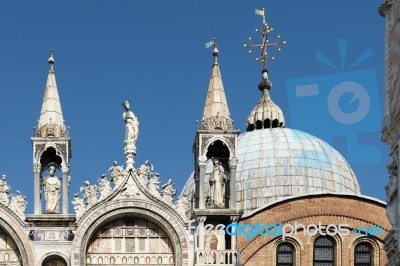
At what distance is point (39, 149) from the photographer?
38.9 metres

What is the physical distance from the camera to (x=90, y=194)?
127ft

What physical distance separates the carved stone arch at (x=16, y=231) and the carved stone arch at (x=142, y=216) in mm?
1613

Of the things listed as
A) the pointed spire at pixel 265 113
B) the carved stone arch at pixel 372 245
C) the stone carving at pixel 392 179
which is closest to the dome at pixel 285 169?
the pointed spire at pixel 265 113

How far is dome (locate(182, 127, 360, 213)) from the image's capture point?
50125 mm

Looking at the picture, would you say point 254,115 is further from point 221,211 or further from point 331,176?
point 221,211

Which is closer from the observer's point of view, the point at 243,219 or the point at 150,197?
the point at 150,197

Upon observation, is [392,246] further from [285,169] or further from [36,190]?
[285,169]

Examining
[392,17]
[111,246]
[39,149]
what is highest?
[392,17]

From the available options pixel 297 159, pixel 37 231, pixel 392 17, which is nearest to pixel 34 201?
pixel 37 231

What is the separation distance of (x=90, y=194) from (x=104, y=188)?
462mm

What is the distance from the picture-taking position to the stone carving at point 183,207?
127 feet

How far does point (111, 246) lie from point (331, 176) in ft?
46.8

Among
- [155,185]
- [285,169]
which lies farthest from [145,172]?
[285,169]
